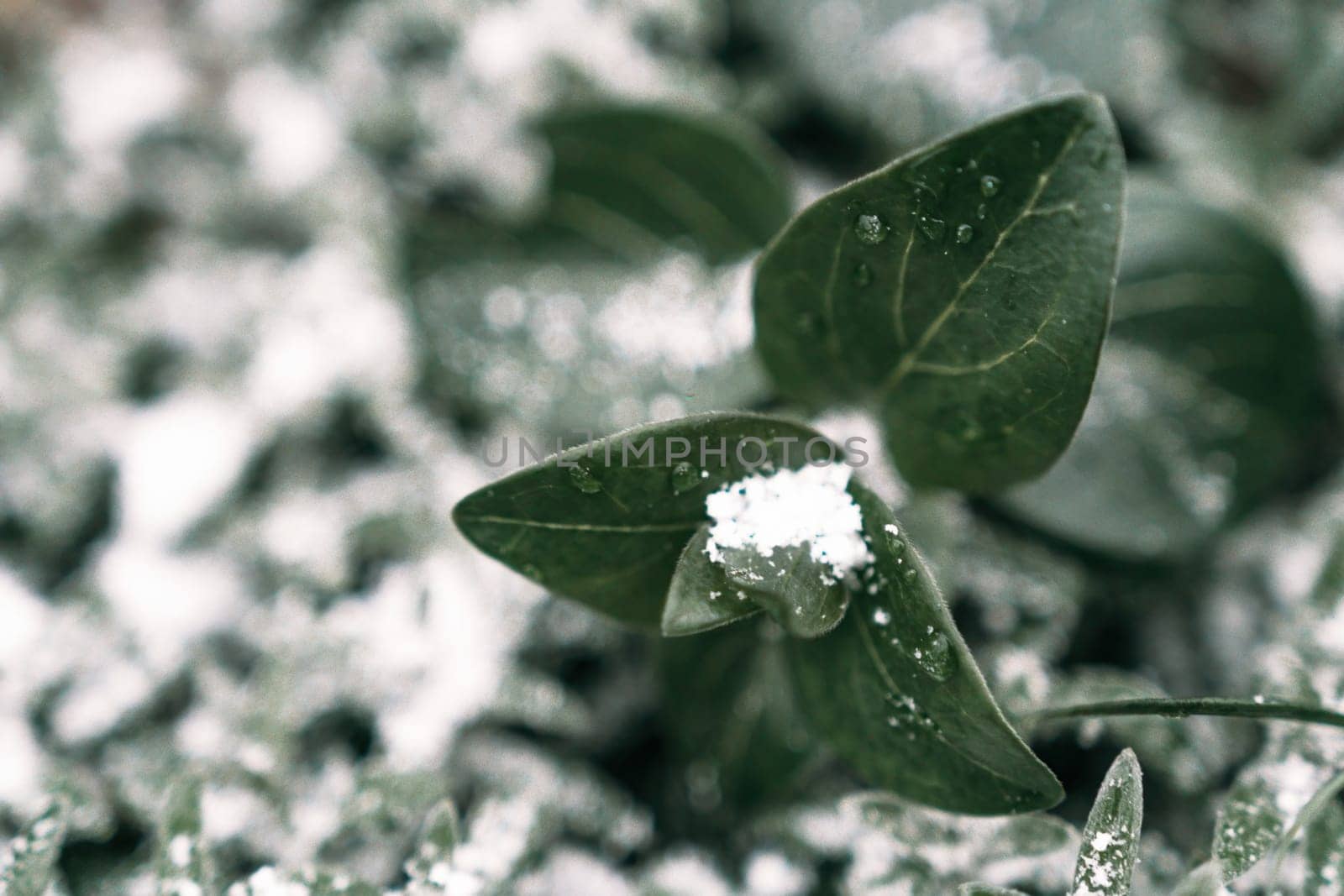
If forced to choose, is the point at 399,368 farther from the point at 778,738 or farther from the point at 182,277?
the point at 778,738

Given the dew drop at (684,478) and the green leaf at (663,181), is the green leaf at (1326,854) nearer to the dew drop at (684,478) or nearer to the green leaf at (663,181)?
the dew drop at (684,478)

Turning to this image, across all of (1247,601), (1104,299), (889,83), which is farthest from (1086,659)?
(889,83)

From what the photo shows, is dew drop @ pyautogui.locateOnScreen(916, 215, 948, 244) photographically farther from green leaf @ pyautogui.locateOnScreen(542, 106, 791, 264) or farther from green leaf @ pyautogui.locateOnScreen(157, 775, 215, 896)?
green leaf @ pyautogui.locateOnScreen(157, 775, 215, 896)

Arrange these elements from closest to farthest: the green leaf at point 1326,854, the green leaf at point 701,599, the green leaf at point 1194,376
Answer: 1. the green leaf at point 701,599
2. the green leaf at point 1326,854
3. the green leaf at point 1194,376

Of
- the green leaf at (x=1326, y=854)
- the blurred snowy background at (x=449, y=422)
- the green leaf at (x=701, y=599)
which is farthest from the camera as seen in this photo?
the blurred snowy background at (x=449, y=422)

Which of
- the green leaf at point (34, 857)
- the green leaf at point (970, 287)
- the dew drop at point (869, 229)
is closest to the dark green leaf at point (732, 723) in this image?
the green leaf at point (970, 287)

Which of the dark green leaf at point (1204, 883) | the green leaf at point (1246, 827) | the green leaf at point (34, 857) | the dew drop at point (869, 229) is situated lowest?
the dark green leaf at point (1204, 883)
